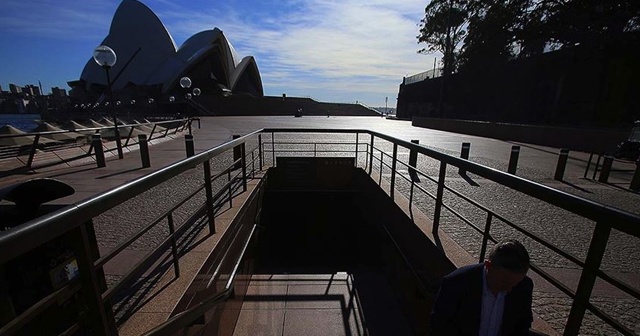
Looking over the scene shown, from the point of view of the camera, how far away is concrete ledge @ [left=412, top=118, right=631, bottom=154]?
11797 mm

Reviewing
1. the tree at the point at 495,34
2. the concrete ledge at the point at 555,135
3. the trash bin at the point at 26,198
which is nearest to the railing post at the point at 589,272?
the trash bin at the point at 26,198

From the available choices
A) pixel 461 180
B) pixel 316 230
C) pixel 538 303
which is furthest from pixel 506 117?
pixel 538 303

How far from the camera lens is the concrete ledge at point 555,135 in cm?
1180

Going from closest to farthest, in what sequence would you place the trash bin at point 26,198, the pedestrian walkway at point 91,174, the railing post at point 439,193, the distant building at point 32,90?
the trash bin at point 26,198 → the railing post at point 439,193 → the pedestrian walkway at point 91,174 → the distant building at point 32,90

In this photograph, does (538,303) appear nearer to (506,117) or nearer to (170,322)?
(170,322)

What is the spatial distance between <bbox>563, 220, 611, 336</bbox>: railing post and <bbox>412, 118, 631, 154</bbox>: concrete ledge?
13632 millimetres

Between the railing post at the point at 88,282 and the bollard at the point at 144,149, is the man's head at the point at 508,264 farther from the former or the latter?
the bollard at the point at 144,149

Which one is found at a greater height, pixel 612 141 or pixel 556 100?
pixel 556 100

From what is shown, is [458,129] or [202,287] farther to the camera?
[458,129]

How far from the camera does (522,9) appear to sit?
2256 centimetres

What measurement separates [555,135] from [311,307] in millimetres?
15373

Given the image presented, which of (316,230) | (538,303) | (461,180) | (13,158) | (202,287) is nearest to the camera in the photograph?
(538,303)

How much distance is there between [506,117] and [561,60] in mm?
6578

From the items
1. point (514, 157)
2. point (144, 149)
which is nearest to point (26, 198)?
point (144, 149)
